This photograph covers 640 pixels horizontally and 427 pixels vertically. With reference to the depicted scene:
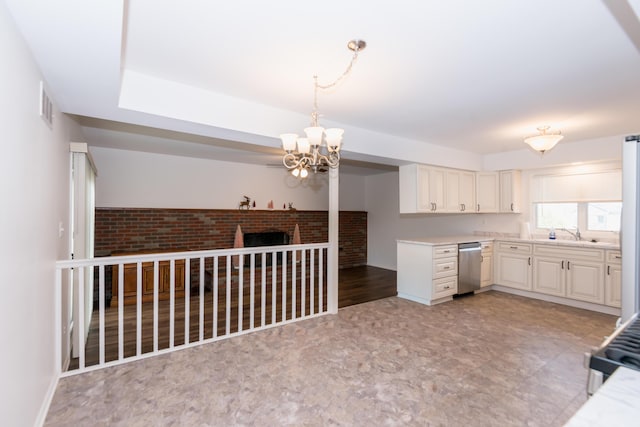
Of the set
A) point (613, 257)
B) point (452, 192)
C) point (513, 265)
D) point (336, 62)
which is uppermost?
point (336, 62)

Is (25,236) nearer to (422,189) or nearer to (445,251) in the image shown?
(422,189)

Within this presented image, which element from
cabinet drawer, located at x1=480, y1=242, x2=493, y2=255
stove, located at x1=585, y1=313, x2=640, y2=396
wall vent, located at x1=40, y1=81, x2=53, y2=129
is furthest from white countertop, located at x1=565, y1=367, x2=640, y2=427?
cabinet drawer, located at x1=480, y1=242, x2=493, y2=255

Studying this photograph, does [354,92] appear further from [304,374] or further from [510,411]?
[510,411]

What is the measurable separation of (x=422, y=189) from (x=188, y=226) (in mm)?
4079

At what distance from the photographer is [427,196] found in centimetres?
482

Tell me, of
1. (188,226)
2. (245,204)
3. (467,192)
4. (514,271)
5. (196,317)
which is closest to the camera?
(196,317)

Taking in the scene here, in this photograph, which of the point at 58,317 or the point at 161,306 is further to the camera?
the point at 161,306

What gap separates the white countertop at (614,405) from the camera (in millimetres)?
654

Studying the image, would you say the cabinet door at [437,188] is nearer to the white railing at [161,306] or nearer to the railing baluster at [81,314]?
the white railing at [161,306]

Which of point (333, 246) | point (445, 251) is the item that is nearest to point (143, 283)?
point (333, 246)

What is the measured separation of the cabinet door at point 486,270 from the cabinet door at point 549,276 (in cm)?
63

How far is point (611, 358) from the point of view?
0.87 metres

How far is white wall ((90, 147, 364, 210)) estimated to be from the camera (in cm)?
504

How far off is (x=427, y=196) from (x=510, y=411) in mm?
3177
